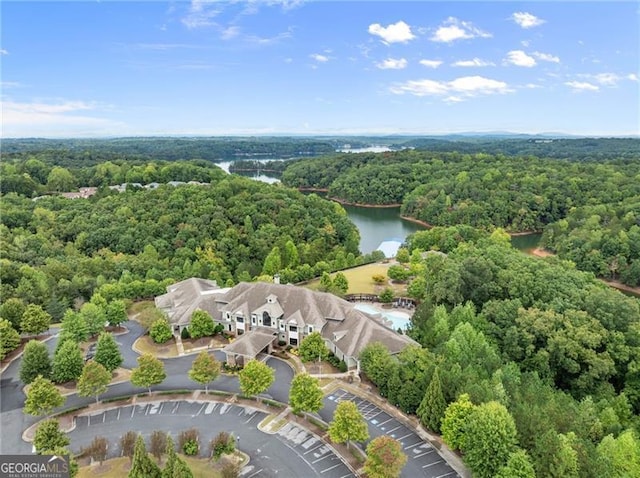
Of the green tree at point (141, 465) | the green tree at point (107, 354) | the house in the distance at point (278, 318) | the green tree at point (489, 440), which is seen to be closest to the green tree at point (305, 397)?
the house in the distance at point (278, 318)

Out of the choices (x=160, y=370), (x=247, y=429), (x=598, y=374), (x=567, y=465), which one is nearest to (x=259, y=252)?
(x=160, y=370)

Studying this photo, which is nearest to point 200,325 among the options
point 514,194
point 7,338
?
point 7,338

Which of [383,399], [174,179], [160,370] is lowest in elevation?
[383,399]

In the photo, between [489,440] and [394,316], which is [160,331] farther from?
[489,440]

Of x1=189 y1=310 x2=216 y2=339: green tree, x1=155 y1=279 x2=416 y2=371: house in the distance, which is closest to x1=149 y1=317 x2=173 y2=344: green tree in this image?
x1=155 y1=279 x2=416 y2=371: house in the distance

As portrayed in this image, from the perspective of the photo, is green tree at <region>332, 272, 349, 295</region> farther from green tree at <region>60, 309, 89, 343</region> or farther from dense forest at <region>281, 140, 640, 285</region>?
dense forest at <region>281, 140, 640, 285</region>

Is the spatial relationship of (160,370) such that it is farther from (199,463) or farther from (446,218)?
(446,218)
